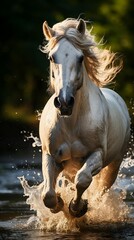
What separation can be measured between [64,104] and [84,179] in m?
0.89

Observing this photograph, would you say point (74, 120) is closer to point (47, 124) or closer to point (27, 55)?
point (47, 124)

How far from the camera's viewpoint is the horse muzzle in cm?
870

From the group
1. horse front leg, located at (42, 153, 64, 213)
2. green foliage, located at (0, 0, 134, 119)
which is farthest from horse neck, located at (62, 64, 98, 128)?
green foliage, located at (0, 0, 134, 119)

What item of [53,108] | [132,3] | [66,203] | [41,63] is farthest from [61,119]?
[132,3]

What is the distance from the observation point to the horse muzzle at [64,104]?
28.6 feet

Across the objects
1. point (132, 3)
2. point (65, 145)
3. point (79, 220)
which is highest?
point (65, 145)

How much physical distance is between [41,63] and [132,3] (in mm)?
7750

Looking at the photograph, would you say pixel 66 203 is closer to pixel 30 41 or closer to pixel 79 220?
pixel 79 220

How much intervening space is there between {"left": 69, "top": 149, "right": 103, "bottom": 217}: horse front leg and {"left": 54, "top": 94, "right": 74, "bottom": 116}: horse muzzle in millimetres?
759

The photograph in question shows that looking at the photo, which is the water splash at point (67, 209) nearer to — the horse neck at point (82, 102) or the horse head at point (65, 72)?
the horse neck at point (82, 102)

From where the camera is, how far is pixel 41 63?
90.2 ft

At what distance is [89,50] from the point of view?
9766mm

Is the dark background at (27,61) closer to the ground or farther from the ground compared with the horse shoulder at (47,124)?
closer to the ground

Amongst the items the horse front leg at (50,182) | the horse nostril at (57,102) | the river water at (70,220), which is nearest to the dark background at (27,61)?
the river water at (70,220)
